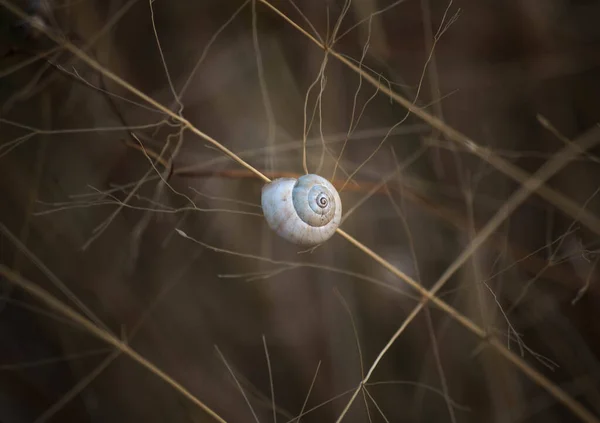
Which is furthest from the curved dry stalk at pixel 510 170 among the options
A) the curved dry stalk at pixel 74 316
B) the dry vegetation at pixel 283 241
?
the curved dry stalk at pixel 74 316

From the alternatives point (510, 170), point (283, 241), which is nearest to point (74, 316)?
point (283, 241)

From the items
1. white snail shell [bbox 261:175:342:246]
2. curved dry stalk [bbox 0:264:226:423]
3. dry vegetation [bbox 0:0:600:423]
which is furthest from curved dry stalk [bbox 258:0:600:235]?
curved dry stalk [bbox 0:264:226:423]

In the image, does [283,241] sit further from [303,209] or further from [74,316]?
[74,316]

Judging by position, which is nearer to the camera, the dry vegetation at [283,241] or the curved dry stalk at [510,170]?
the dry vegetation at [283,241]

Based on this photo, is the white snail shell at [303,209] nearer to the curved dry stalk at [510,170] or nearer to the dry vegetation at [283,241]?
the dry vegetation at [283,241]

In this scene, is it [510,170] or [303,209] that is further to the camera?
[510,170]

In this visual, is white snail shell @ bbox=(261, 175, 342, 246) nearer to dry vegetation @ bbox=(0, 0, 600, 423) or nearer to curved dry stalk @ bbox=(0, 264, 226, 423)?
dry vegetation @ bbox=(0, 0, 600, 423)
